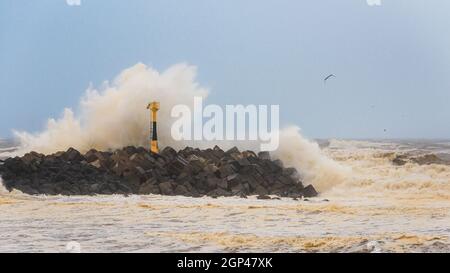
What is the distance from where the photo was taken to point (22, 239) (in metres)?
6.63

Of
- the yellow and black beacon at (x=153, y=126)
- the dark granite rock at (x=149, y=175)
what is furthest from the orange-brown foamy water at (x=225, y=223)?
the yellow and black beacon at (x=153, y=126)

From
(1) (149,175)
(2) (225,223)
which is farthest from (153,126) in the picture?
(2) (225,223)

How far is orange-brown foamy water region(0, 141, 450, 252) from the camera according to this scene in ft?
20.4

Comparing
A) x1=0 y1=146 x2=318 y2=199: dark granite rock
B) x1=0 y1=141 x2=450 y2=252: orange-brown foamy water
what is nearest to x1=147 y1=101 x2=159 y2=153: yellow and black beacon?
x1=0 y1=146 x2=318 y2=199: dark granite rock

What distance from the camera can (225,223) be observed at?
25.6 ft

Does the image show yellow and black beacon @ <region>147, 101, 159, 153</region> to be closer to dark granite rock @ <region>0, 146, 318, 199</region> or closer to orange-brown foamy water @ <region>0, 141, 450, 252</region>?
dark granite rock @ <region>0, 146, 318, 199</region>

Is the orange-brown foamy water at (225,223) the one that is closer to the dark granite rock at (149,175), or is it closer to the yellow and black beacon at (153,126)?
the dark granite rock at (149,175)

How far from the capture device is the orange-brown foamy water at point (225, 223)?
6219mm

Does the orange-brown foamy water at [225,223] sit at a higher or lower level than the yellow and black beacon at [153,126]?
lower

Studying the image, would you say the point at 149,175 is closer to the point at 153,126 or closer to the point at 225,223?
the point at 153,126

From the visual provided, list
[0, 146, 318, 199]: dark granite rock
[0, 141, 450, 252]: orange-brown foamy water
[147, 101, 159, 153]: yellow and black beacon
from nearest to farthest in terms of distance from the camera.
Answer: [0, 141, 450, 252]: orange-brown foamy water → [0, 146, 318, 199]: dark granite rock → [147, 101, 159, 153]: yellow and black beacon
